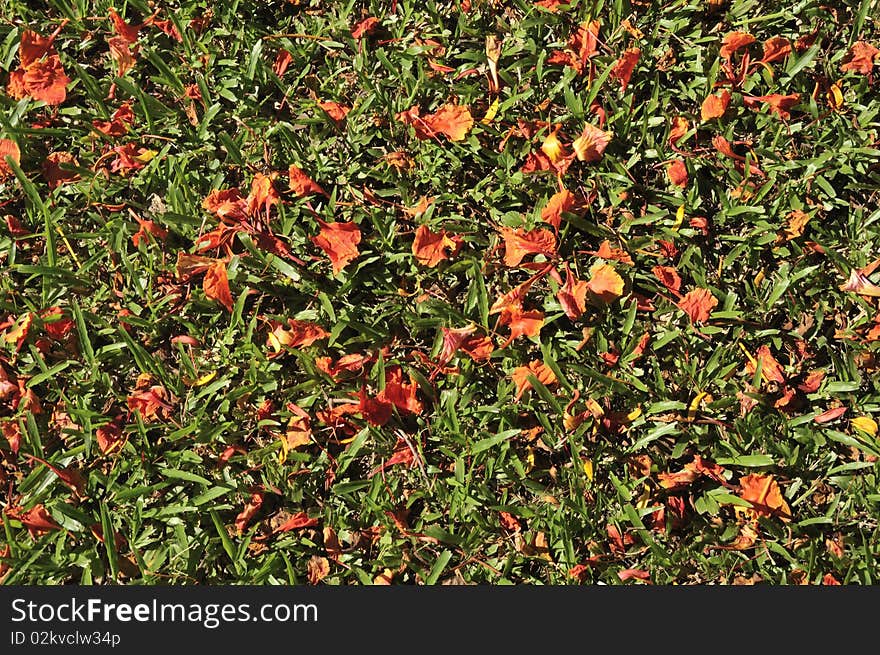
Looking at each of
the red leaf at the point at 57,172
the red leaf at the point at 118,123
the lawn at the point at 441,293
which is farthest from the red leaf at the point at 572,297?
the red leaf at the point at 57,172

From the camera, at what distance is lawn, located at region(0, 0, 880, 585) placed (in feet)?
7.97

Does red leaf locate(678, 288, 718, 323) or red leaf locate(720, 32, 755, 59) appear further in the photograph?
red leaf locate(720, 32, 755, 59)

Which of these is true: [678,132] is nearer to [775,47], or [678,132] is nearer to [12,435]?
[775,47]

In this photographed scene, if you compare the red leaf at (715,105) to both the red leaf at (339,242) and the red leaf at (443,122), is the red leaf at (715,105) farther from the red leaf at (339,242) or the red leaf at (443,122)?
the red leaf at (339,242)

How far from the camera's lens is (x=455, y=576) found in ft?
7.99

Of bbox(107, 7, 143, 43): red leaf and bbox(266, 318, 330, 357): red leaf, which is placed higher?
bbox(107, 7, 143, 43): red leaf

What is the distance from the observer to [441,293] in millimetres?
2533

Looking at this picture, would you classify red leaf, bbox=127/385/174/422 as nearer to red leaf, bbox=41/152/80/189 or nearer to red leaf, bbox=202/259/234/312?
red leaf, bbox=202/259/234/312

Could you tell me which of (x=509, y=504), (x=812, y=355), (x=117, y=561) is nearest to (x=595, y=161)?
(x=812, y=355)

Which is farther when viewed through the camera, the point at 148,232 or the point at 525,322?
the point at 148,232

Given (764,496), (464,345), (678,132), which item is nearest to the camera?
(764,496)

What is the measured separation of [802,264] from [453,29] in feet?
4.75

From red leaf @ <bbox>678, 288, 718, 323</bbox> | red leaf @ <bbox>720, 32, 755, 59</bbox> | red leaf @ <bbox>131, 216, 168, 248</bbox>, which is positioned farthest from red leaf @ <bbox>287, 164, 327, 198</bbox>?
red leaf @ <bbox>720, 32, 755, 59</bbox>

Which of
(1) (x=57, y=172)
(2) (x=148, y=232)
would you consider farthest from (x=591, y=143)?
(1) (x=57, y=172)
